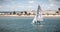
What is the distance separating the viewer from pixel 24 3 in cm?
511

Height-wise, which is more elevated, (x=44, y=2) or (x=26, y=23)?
(x=44, y=2)

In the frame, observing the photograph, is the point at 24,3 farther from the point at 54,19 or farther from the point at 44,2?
the point at 54,19

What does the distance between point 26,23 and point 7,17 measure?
70 cm

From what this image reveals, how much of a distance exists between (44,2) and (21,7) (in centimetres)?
57

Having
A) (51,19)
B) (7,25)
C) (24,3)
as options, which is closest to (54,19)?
(51,19)

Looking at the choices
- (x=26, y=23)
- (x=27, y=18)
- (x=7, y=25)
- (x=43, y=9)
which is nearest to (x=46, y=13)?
(x=43, y=9)

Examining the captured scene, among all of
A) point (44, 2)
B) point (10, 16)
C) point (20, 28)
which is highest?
point (44, 2)

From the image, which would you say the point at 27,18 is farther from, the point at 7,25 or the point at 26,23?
the point at 7,25

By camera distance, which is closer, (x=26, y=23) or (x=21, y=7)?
(x=21, y=7)

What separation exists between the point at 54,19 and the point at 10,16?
1.11m

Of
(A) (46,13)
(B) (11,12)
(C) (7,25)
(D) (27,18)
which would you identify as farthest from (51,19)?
(C) (7,25)

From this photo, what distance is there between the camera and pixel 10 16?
519 cm

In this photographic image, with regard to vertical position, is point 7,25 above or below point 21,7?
below

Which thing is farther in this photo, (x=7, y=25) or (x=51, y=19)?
(x=7, y=25)
